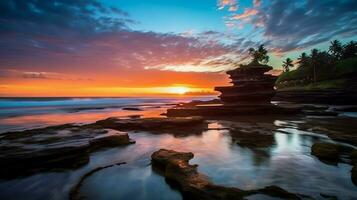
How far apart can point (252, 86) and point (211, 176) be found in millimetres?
24505

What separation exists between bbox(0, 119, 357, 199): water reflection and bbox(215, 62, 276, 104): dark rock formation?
18954mm

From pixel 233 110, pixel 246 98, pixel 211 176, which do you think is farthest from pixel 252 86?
pixel 211 176

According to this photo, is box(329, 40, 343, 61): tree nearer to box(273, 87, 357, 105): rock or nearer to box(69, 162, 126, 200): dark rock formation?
box(273, 87, 357, 105): rock

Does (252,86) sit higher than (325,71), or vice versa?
(325,71)

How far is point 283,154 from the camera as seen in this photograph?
987 centimetres

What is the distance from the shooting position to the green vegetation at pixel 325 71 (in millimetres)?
56594

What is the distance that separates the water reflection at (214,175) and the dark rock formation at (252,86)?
62.2 feet

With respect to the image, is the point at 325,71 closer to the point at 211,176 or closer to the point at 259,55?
the point at 259,55

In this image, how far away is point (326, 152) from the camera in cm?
904

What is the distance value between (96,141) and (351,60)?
227 ft

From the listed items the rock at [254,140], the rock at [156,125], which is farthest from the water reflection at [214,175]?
the rock at [156,125]

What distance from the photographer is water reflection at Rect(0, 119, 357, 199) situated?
20.6ft

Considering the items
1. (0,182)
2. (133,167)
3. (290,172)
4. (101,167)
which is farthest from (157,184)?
(0,182)

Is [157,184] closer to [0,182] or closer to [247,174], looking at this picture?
[247,174]
